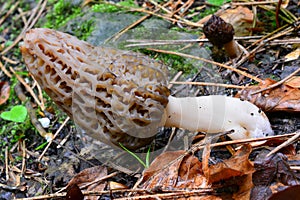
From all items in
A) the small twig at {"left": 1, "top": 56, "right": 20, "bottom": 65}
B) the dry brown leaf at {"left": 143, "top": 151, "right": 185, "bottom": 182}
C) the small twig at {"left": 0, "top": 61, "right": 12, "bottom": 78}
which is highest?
the dry brown leaf at {"left": 143, "top": 151, "right": 185, "bottom": 182}

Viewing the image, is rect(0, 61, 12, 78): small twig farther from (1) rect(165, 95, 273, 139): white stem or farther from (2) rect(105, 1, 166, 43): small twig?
(1) rect(165, 95, 273, 139): white stem

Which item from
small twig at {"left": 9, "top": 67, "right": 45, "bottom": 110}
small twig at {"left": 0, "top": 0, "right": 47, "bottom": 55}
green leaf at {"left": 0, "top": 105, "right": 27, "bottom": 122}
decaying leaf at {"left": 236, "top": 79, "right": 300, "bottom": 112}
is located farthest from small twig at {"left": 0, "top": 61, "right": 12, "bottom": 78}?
decaying leaf at {"left": 236, "top": 79, "right": 300, "bottom": 112}

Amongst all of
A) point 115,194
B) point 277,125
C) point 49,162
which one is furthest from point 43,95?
point 277,125

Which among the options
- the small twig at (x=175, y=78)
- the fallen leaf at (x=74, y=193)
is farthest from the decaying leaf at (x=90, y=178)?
the small twig at (x=175, y=78)

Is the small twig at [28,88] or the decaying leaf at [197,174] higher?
the decaying leaf at [197,174]

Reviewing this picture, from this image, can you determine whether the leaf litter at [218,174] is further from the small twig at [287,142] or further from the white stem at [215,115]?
the white stem at [215,115]

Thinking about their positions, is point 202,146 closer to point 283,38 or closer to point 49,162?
point 49,162

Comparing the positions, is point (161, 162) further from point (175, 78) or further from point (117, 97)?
point (175, 78)

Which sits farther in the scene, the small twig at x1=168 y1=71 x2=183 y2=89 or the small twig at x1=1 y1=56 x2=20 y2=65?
the small twig at x1=1 y1=56 x2=20 y2=65
